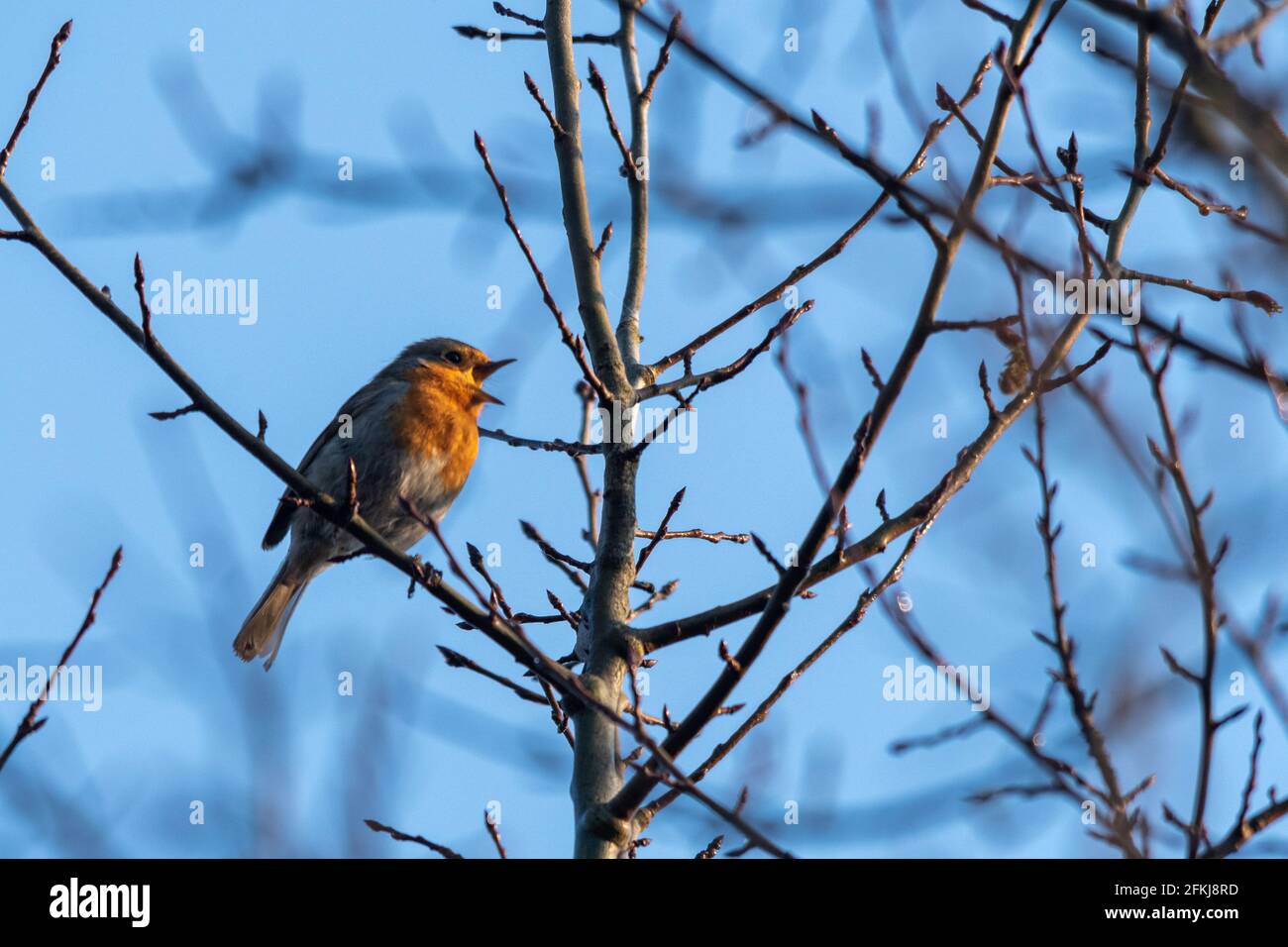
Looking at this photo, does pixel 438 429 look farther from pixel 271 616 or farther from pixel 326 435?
pixel 271 616

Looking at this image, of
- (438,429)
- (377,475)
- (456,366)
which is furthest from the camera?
(456,366)

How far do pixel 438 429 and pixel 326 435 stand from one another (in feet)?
2.62

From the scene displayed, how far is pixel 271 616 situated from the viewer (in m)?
7.32

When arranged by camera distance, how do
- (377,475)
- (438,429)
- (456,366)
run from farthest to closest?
(456,366) → (438,429) → (377,475)

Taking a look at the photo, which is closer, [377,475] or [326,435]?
[377,475]

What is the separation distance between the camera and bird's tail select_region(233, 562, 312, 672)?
723 centimetres

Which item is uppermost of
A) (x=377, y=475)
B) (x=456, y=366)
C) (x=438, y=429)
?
(x=456, y=366)

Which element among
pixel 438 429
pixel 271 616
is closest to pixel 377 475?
pixel 438 429

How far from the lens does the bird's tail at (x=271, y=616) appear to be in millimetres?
7227

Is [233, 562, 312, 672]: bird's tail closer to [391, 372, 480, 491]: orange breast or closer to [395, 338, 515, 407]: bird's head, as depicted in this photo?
[391, 372, 480, 491]: orange breast

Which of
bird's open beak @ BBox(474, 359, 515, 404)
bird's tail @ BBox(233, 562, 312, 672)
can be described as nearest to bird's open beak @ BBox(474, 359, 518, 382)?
bird's open beak @ BBox(474, 359, 515, 404)

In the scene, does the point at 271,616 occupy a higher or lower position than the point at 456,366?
lower
